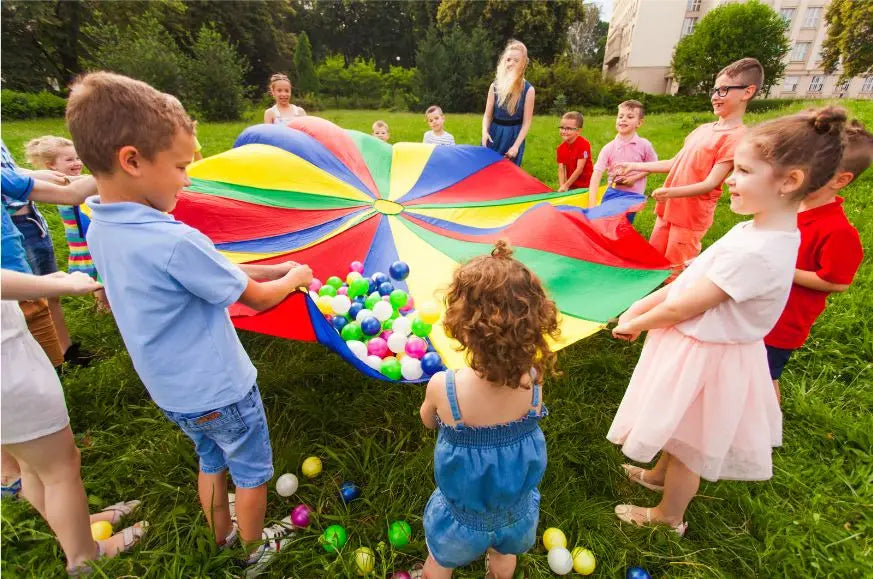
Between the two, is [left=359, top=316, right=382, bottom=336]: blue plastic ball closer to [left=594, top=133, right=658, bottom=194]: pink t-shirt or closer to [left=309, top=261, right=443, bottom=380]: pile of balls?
[left=309, top=261, right=443, bottom=380]: pile of balls

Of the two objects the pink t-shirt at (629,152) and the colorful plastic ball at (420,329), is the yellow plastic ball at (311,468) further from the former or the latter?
the pink t-shirt at (629,152)

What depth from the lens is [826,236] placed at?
1.74 meters

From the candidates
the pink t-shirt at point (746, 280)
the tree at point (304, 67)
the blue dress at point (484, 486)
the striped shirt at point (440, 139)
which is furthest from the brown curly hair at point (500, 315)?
the tree at point (304, 67)

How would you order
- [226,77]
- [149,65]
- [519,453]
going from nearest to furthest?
[519,453], [149,65], [226,77]

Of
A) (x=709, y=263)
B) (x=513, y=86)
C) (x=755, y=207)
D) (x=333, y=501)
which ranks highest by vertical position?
(x=513, y=86)

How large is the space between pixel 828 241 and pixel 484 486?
5.30 feet

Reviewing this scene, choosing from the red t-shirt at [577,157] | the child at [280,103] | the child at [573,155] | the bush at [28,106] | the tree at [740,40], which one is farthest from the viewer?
the tree at [740,40]

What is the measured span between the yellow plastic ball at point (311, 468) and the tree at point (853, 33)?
22488mm

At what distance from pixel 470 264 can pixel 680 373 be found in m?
0.89

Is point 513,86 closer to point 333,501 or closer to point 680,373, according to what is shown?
point 680,373

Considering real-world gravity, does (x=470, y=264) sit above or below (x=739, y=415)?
above

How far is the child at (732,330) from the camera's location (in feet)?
4.18

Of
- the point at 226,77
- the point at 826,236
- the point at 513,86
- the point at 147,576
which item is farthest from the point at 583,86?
the point at 147,576

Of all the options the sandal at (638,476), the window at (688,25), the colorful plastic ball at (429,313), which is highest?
the window at (688,25)
